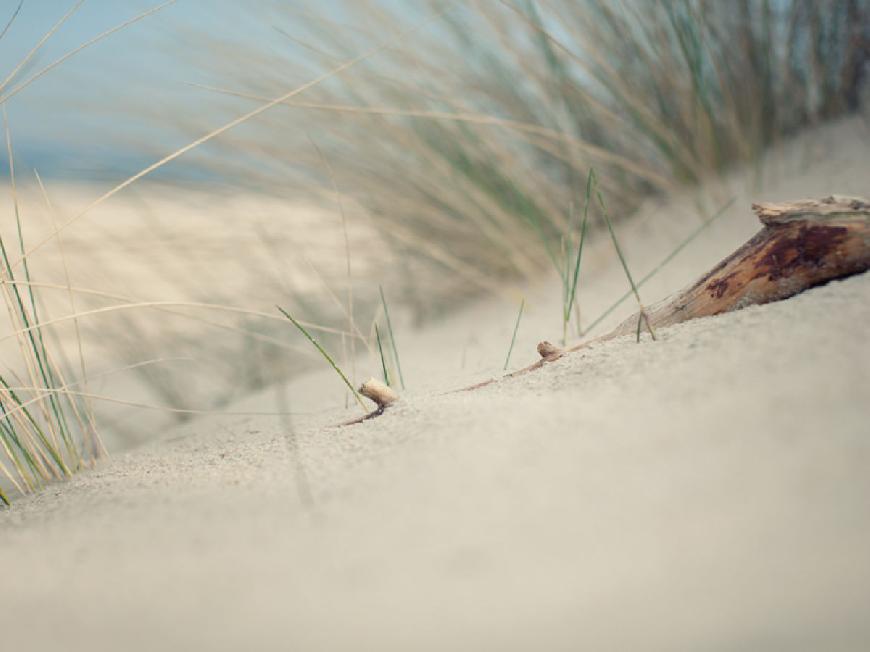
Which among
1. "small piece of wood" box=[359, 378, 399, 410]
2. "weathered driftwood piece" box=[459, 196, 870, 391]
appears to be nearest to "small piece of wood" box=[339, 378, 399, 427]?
"small piece of wood" box=[359, 378, 399, 410]

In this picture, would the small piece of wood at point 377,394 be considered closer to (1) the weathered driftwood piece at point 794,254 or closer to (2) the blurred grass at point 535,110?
(1) the weathered driftwood piece at point 794,254

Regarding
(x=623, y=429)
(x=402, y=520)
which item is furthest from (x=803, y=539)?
(x=402, y=520)

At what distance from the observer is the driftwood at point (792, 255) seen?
1173 millimetres

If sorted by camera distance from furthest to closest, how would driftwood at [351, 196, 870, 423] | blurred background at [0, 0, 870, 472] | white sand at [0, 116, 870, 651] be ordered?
blurred background at [0, 0, 870, 472] → driftwood at [351, 196, 870, 423] → white sand at [0, 116, 870, 651]

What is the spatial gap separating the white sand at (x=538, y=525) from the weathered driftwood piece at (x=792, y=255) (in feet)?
0.19

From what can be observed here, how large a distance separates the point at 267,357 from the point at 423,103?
78 cm

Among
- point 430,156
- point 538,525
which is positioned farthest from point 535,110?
point 538,525

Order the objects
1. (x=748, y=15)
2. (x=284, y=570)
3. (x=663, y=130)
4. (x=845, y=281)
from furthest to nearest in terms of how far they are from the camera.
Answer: (x=748, y=15) → (x=663, y=130) → (x=845, y=281) → (x=284, y=570)

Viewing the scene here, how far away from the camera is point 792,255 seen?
120cm

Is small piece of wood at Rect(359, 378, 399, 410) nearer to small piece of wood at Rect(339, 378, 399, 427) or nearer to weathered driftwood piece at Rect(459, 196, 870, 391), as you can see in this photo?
small piece of wood at Rect(339, 378, 399, 427)

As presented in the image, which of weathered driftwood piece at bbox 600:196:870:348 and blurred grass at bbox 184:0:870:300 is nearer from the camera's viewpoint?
weathered driftwood piece at bbox 600:196:870:348

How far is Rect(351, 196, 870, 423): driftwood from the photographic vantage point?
1173 millimetres

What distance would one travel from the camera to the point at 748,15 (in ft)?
7.48

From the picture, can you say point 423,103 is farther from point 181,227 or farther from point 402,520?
point 402,520
